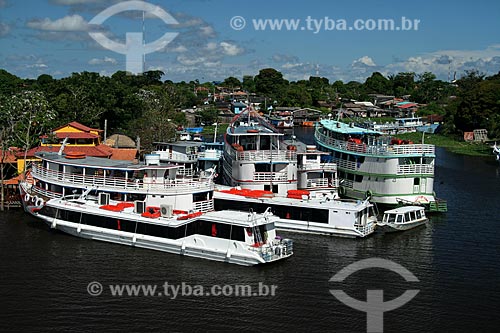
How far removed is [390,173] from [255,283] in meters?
18.5

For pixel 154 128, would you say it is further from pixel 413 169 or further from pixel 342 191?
pixel 413 169

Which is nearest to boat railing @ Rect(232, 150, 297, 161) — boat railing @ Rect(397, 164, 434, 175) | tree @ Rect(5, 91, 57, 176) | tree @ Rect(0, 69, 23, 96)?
boat railing @ Rect(397, 164, 434, 175)

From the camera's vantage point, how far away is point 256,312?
24.5 metres

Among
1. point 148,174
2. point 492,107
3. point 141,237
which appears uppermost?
point 492,107

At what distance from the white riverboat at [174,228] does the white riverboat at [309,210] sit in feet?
16.2

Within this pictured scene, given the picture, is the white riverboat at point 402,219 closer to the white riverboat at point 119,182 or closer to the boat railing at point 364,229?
the boat railing at point 364,229

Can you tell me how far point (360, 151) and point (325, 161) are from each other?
277 cm

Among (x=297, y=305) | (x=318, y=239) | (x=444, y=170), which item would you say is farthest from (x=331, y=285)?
(x=444, y=170)

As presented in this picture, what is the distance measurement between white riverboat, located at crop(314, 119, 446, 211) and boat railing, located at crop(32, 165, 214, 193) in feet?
47.2

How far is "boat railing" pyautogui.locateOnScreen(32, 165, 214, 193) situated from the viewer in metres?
33.8

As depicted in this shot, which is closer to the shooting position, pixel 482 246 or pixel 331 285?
pixel 331 285

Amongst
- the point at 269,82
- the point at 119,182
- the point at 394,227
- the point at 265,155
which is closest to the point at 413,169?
the point at 394,227

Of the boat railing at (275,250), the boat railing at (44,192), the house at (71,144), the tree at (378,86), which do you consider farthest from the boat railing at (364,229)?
the tree at (378,86)

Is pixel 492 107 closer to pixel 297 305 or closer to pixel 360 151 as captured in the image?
pixel 360 151
